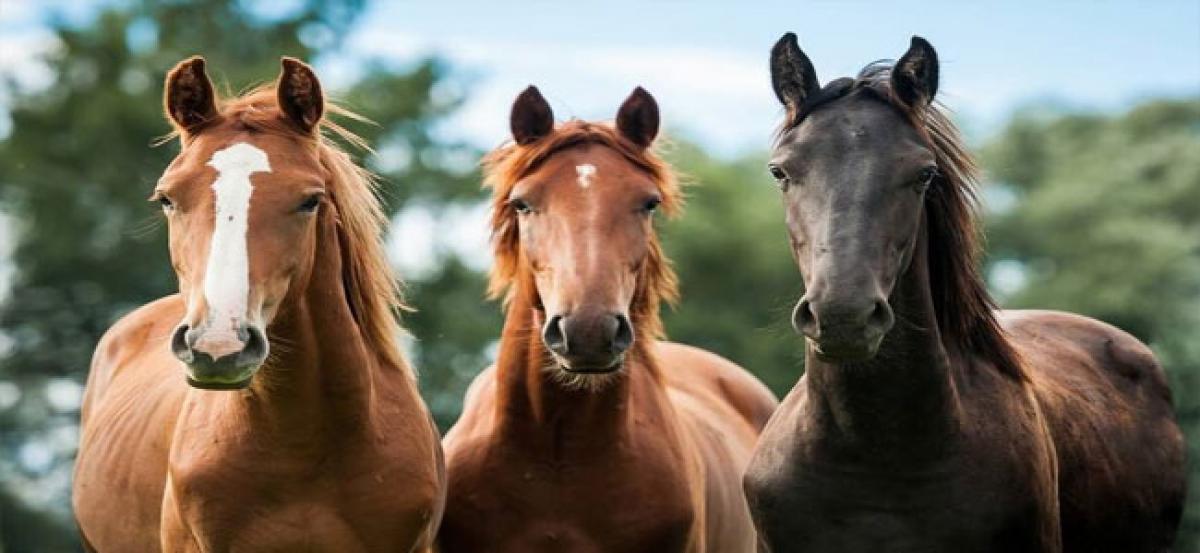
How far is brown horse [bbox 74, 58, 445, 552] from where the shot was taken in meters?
5.16

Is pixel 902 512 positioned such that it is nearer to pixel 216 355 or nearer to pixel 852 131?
pixel 852 131

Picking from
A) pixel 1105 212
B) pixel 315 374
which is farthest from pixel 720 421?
pixel 1105 212

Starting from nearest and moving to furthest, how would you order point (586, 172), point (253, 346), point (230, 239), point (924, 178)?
point (253, 346) < point (230, 239) < point (924, 178) < point (586, 172)

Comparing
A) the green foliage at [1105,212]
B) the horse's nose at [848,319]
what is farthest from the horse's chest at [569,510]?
the green foliage at [1105,212]

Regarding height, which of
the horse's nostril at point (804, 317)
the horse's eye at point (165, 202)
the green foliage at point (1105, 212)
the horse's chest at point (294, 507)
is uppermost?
the horse's eye at point (165, 202)

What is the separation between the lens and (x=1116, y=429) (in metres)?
6.50

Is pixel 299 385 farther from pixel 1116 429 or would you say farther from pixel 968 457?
pixel 1116 429

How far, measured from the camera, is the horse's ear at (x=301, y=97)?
18.6ft

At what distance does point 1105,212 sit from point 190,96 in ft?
113

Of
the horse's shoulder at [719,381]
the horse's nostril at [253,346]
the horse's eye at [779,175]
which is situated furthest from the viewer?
the horse's shoulder at [719,381]

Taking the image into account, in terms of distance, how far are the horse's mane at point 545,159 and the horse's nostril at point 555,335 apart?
1.99 feet

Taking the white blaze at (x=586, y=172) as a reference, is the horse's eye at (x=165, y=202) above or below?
below

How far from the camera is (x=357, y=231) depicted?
5.99 m

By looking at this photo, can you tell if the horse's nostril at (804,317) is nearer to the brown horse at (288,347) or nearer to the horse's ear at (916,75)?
the horse's ear at (916,75)
